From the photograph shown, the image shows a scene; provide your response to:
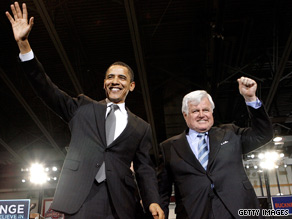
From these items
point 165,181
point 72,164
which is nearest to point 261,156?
point 165,181

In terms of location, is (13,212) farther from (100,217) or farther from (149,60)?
(149,60)

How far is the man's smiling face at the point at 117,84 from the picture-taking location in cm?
236

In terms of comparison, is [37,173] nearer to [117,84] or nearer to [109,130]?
[117,84]

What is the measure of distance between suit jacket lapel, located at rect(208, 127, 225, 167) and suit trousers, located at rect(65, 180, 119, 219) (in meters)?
0.75

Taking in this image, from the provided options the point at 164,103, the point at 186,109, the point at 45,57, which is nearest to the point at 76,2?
the point at 45,57

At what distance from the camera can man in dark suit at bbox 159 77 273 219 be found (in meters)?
2.17

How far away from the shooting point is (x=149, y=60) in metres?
Answer: 8.75

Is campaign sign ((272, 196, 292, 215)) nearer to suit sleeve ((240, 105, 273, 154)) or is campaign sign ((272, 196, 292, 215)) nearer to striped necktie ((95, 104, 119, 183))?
suit sleeve ((240, 105, 273, 154))

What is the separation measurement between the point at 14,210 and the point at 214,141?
3.77 metres

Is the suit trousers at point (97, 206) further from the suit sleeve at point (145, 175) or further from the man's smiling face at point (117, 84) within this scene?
the man's smiling face at point (117, 84)

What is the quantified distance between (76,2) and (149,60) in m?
2.51

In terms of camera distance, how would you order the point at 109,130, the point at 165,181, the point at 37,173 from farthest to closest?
the point at 37,173, the point at 165,181, the point at 109,130

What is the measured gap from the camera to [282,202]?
643cm

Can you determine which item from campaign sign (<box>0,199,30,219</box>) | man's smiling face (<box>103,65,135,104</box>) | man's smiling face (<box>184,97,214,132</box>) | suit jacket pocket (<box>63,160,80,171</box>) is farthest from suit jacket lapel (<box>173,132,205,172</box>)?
campaign sign (<box>0,199,30,219</box>)
